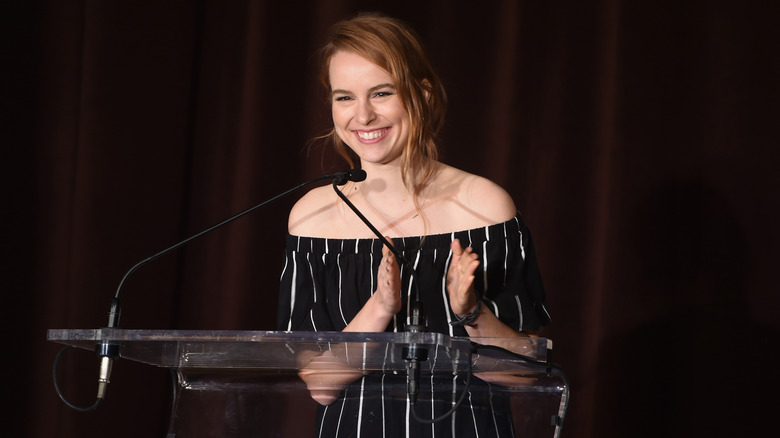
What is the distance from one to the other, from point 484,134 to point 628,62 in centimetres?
50

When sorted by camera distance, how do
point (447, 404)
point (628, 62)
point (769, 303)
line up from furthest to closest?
1. point (628, 62)
2. point (769, 303)
3. point (447, 404)

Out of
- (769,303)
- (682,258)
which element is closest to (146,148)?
(682,258)

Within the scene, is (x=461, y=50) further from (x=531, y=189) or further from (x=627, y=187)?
(x=627, y=187)

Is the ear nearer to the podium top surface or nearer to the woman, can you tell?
the woman

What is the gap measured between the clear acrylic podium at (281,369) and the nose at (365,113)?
699 mm

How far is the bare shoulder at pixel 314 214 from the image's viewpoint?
6.26 feet

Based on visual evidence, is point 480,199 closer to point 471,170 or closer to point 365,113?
point 365,113

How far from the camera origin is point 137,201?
267 cm

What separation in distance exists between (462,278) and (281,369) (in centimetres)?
30

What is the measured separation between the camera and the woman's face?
1.78 m

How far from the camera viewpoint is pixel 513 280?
5.72 feet

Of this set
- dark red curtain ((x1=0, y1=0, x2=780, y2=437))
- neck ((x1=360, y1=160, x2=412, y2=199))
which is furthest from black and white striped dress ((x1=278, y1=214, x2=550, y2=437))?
dark red curtain ((x1=0, y1=0, x2=780, y2=437))

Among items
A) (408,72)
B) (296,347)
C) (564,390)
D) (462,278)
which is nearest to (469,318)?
(462,278)

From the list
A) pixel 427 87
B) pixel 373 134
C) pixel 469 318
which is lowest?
pixel 469 318
